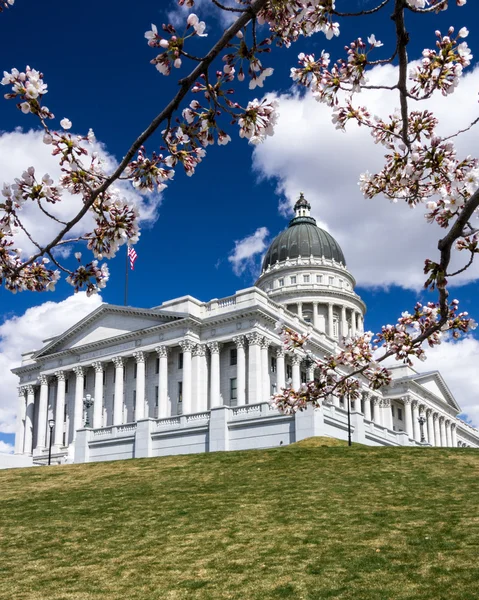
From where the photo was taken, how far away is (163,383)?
7212cm

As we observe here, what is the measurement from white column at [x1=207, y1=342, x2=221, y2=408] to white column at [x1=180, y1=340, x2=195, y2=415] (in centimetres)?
218

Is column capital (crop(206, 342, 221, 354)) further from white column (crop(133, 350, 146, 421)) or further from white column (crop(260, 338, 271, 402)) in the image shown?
white column (crop(133, 350, 146, 421))

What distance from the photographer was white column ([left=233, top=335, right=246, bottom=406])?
69250 millimetres

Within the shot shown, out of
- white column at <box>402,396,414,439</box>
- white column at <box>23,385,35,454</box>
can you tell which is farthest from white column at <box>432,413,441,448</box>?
white column at <box>23,385,35,454</box>

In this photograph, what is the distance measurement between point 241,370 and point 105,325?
18.2 metres

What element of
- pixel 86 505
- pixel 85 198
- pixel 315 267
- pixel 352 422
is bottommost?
pixel 86 505

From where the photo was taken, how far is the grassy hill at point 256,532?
53.1 ft

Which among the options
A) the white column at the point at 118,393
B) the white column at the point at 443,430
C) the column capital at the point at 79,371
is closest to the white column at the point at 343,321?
the white column at the point at 443,430

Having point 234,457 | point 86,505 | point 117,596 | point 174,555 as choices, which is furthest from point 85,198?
point 234,457

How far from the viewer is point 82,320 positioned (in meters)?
79.6

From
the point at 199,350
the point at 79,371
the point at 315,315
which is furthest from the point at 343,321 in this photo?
the point at 79,371

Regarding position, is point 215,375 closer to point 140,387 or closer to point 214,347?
point 214,347

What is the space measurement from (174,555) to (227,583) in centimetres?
294

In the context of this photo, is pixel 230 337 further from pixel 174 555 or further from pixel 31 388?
pixel 174 555
